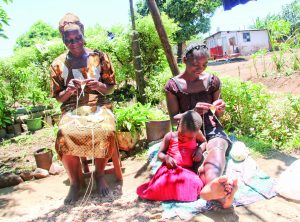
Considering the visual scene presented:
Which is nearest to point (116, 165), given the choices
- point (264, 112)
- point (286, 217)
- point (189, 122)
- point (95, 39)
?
point (189, 122)

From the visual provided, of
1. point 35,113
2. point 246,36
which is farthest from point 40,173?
point 246,36

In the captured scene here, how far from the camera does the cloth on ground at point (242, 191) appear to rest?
277cm

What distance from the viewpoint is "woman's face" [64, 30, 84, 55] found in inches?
142

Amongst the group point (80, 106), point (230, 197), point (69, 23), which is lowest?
point (230, 197)

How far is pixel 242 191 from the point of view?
9.91 feet

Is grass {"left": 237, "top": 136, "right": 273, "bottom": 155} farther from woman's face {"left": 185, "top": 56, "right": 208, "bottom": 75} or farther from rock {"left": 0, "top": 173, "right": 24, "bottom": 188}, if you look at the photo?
rock {"left": 0, "top": 173, "right": 24, "bottom": 188}

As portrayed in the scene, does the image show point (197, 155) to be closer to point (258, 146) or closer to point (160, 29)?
point (258, 146)

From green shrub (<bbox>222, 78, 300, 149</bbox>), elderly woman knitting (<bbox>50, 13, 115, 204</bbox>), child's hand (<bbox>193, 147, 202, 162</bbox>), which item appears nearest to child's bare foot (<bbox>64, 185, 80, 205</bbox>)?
elderly woman knitting (<bbox>50, 13, 115, 204</bbox>)

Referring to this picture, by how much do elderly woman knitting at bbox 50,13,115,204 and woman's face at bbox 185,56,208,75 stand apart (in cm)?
107

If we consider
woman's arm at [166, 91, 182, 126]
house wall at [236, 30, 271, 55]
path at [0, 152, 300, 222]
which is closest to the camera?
path at [0, 152, 300, 222]

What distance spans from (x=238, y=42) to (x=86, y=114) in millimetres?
34154

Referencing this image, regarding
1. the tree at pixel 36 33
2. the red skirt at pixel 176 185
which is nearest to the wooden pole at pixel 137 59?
the red skirt at pixel 176 185

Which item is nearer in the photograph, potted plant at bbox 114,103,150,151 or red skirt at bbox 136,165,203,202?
red skirt at bbox 136,165,203,202

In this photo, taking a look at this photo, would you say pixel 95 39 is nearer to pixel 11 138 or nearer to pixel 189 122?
pixel 11 138
